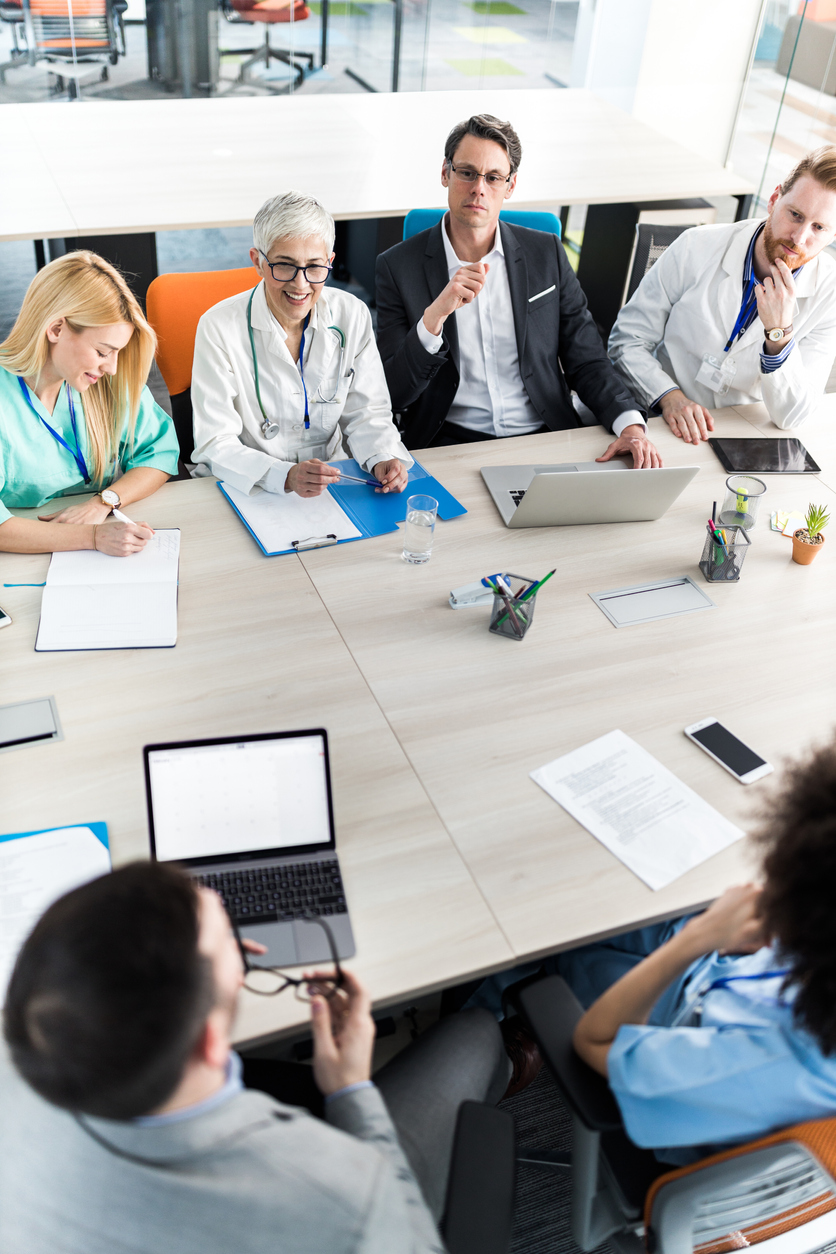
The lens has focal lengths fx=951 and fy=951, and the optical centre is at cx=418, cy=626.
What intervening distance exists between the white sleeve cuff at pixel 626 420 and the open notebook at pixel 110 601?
49.8 inches

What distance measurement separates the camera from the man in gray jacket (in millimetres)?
884

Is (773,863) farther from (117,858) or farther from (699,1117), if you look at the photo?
(117,858)

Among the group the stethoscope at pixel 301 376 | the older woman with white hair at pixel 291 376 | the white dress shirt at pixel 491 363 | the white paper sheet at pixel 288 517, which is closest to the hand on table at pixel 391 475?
the older woman with white hair at pixel 291 376

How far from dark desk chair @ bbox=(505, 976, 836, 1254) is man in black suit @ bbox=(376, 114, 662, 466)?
1626 millimetres

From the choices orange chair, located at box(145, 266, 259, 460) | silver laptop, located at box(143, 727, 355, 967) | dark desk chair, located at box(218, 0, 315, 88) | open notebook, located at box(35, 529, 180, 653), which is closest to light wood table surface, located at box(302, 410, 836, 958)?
silver laptop, located at box(143, 727, 355, 967)

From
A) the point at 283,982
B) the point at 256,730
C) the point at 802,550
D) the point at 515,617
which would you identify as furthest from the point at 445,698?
the point at 802,550

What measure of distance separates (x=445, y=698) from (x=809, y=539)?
1013mm

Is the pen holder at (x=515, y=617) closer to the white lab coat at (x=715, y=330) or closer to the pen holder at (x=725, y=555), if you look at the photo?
the pen holder at (x=725, y=555)

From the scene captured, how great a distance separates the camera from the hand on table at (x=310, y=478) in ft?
7.21

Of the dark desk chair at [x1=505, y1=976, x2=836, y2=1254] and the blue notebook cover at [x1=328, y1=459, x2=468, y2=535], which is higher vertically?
the blue notebook cover at [x1=328, y1=459, x2=468, y2=535]

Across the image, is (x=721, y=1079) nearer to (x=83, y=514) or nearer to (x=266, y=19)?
(x=83, y=514)

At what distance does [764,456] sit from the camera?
2.60 metres

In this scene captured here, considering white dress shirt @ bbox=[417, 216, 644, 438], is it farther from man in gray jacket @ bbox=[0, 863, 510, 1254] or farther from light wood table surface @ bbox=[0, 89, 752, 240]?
man in gray jacket @ bbox=[0, 863, 510, 1254]

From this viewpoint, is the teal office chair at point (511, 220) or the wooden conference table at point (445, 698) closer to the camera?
the wooden conference table at point (445, 698)
